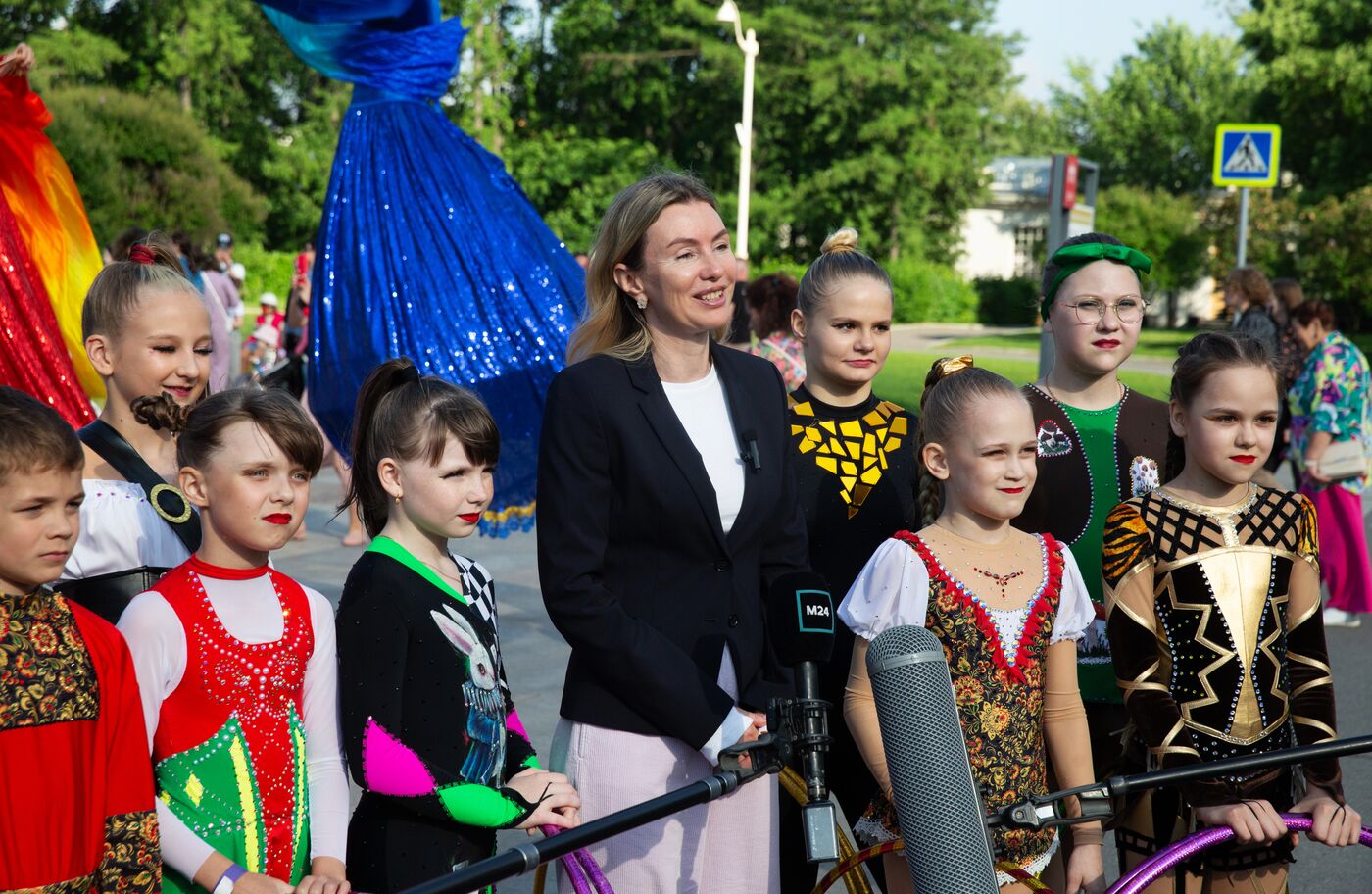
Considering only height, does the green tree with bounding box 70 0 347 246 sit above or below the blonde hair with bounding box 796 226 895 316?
above

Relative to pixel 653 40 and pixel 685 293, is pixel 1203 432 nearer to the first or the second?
pixel 685 293

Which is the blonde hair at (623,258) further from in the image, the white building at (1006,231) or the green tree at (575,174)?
the white building at (1006,231)

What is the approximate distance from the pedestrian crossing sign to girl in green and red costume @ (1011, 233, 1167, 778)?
10289 millimetres

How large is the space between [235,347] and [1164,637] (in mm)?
18515

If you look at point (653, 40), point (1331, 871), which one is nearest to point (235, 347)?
point (1331, 871)

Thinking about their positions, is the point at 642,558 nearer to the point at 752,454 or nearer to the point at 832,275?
the point at 752,454

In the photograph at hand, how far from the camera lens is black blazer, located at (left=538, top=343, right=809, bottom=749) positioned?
8.89 ft

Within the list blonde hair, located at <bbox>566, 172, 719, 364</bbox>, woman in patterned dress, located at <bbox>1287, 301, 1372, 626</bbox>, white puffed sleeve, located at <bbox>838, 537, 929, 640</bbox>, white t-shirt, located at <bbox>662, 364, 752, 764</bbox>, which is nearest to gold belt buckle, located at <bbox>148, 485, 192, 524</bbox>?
blonde hair, located at <bbox>566, 172, 719, 364</bbox>

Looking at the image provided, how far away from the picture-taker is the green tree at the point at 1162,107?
241 feet

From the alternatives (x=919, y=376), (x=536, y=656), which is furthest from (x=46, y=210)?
(x=919, y=376)

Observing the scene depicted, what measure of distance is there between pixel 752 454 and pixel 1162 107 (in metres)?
79.5

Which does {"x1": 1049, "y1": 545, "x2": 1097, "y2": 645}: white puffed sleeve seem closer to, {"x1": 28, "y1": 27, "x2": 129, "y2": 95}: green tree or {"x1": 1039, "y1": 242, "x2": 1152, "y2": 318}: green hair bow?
{"x1": 1039, "y1": 242, "x2": 1152, "y2": 318}: green hair bow

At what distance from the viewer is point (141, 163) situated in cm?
3681

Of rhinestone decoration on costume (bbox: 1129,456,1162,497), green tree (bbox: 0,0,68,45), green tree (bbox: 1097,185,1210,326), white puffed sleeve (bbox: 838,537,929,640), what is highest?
green tree (bbox: 0,0,68,45)
